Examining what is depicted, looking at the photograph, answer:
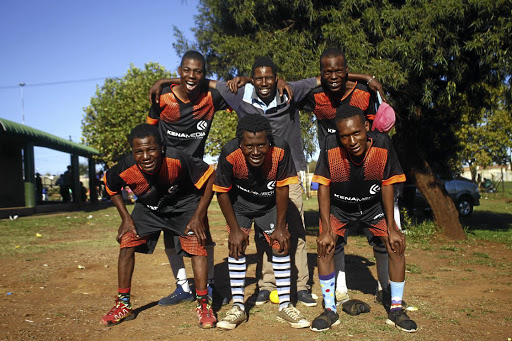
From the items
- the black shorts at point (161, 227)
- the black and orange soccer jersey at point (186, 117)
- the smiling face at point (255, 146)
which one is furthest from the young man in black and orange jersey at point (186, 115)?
the smiling face at point (255, 146)

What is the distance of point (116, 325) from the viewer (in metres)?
4.20

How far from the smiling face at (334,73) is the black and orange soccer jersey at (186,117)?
1167 millimetres

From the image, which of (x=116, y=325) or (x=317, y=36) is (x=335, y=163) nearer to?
(x=116, y=325)

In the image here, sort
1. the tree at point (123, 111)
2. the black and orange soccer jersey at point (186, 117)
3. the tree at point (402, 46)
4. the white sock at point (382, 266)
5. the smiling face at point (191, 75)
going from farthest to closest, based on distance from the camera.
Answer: the tree at point (123, 111) < the tree at point (402, 46) < the black and orange soccer jersey at point (186, 117) < the smiling face at point (191, 75) < the white sock at point (382, 266)

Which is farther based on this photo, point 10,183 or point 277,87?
point 10,183

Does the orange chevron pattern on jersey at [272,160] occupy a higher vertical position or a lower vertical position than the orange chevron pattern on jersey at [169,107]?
lower

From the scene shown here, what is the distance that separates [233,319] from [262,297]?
2.71 feet

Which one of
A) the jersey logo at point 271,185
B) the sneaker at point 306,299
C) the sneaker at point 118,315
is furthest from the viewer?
the sneaker at point 306,299

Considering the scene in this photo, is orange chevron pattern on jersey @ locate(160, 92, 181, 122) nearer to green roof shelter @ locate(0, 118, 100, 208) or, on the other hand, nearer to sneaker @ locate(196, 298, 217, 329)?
sneaker @ locate(196, 298, 217, 329)

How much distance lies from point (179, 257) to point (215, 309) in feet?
2.36

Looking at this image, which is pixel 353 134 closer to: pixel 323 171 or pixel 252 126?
pixel 323 171

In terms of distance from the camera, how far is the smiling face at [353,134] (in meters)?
3.95

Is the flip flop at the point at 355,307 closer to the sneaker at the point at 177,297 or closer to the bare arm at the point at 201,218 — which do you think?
the bare arm at the point at 201,218

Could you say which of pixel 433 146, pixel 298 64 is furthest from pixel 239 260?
pixel 433 146
